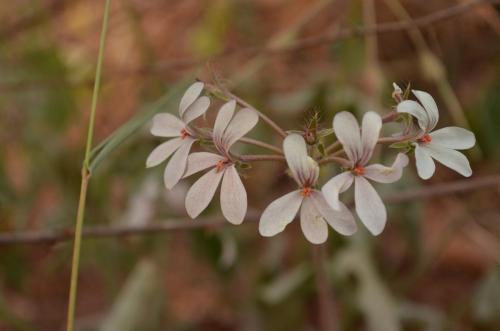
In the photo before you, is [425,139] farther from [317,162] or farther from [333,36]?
[333,36]

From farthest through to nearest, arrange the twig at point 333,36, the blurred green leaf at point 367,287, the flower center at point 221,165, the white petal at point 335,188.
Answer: the blurred green leaf at point 367,287
the twig at point 333,36
the flower center at point 221,165
the white petal at point 335,188

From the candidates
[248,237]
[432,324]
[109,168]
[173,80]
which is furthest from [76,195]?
[432,324]

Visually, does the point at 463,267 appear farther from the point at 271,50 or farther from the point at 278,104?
the point at 271,50

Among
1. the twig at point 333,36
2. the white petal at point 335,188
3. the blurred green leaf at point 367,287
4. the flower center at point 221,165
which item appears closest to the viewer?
the white petal at point 335,188

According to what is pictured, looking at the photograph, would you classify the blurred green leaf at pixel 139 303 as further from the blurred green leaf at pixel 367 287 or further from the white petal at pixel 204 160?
the white petal at pixel 204 160

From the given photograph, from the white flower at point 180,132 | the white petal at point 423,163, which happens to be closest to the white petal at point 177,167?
the white flower at point 180,132

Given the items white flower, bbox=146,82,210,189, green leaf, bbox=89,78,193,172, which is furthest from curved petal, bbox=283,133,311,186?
green leaf, bbox=89,78,193,172

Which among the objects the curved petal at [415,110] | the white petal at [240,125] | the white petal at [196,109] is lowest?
the curved petal at [415,110]

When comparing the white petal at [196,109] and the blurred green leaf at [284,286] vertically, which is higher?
the blurred green leaf at [284,286]

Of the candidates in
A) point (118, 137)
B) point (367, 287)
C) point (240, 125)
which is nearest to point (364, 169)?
point (240, 125)
